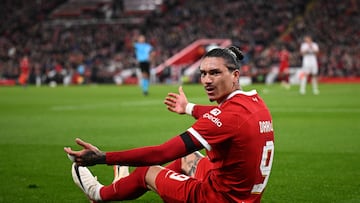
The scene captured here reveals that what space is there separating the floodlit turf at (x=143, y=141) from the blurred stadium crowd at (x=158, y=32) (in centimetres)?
2067

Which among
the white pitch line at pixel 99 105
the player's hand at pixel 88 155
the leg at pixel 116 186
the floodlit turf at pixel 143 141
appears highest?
the player's hand at pixel 88 155

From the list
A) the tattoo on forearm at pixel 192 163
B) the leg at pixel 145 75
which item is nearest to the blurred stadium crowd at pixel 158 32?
the leg at pixel 145 75

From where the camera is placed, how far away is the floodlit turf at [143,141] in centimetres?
734

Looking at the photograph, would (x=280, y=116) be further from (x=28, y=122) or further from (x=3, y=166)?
(x=3, y=166)

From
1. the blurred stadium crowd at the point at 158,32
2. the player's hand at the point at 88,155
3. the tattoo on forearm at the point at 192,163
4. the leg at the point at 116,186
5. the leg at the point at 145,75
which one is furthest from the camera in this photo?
the blurred stadium crowd at the point at 158,32

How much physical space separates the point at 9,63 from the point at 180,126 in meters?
38.1

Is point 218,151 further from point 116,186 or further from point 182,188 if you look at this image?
point 116,186

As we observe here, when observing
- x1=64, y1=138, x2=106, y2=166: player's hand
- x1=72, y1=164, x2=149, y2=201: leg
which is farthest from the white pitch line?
x1=64, y1=138, x2=106, y2=166: player's hand

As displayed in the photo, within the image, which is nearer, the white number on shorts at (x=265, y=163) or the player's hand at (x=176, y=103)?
the white number on shorts at (x=265, y=163)

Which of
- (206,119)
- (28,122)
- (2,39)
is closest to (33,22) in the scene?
(2,39)

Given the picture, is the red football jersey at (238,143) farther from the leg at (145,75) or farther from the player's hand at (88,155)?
the leg at (145,75)

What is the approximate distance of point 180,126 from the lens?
14188 mm

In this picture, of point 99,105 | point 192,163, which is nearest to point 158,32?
point 99,105

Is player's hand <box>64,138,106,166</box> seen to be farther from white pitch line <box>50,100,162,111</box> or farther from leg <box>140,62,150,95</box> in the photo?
leg <box>140,62,150,95</box>
